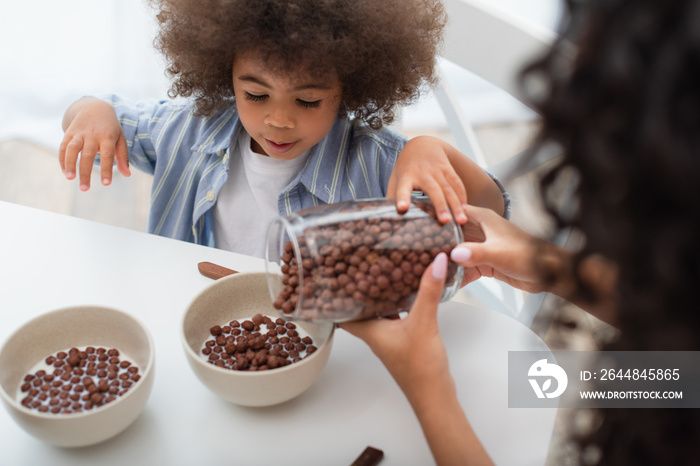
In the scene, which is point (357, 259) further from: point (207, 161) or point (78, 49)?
point (78, 49)

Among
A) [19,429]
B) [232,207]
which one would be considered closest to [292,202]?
[232,207]

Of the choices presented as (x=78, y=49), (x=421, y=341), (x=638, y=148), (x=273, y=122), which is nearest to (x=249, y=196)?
(x=273, y=122)

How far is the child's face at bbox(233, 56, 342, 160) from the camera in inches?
37.6

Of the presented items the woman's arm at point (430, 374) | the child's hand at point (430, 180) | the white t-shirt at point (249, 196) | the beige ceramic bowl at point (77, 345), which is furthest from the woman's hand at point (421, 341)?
the white t-shirt at point (249, 196)

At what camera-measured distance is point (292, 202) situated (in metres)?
1.17

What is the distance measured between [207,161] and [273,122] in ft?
0.95

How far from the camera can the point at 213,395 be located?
0.73 m

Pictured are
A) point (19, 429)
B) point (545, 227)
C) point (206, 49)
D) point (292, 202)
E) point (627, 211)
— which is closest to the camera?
point (627, 211)

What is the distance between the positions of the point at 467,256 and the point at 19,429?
54 cm

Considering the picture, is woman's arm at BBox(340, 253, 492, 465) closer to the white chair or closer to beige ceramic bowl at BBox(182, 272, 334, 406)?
beige ceramic bowl at BBox(182, 272, 334, 406)

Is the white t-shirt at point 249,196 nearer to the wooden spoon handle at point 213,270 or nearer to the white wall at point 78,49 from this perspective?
the wooden spoon handle at point 213,270

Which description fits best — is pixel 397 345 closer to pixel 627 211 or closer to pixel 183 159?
pixel 627 211

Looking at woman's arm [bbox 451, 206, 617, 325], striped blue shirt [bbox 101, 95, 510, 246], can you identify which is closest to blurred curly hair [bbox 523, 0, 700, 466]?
woman's arm [bbox 451, 206, 617, 325]

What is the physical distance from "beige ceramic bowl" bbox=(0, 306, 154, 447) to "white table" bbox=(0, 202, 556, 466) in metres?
0.05
